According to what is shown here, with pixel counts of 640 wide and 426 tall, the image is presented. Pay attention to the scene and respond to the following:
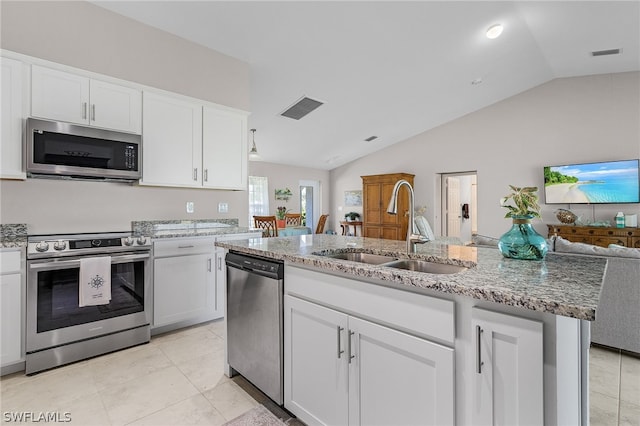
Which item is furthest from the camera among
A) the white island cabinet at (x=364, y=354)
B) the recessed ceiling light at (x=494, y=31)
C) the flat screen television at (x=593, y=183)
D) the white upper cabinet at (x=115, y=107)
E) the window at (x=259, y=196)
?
the window at (x=259, y=196)

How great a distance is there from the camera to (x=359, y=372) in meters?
1.30

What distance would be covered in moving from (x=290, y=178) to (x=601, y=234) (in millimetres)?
6344

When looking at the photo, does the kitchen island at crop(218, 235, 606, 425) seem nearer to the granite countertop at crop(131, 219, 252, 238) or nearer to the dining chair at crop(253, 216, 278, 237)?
the granite countertop at crop(131, 219, 252, 238)

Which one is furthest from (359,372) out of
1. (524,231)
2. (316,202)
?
(316,202)

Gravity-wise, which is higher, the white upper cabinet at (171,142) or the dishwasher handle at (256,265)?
the white upper cabinet at (171,142)

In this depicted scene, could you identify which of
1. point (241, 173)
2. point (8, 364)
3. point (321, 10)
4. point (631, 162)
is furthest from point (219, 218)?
point (631, 162)

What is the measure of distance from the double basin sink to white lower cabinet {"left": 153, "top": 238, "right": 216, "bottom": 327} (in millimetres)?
1722

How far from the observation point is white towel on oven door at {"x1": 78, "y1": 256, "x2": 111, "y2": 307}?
2295 millimetres

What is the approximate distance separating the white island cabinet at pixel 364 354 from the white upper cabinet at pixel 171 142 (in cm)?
211

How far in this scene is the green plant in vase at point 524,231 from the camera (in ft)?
4.25

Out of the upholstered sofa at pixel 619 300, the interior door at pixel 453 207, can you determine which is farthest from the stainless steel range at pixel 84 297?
the interior door at pixel 453 207

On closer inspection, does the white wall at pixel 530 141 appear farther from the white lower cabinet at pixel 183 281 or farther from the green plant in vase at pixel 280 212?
the white lower cabinet at pixel 183 281

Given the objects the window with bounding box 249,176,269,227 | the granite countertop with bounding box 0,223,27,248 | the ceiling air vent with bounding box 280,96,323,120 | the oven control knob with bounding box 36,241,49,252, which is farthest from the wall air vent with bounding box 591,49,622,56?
the granite countertop with bounding box 0,223,27,248

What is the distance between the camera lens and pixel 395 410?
1.18 metres
